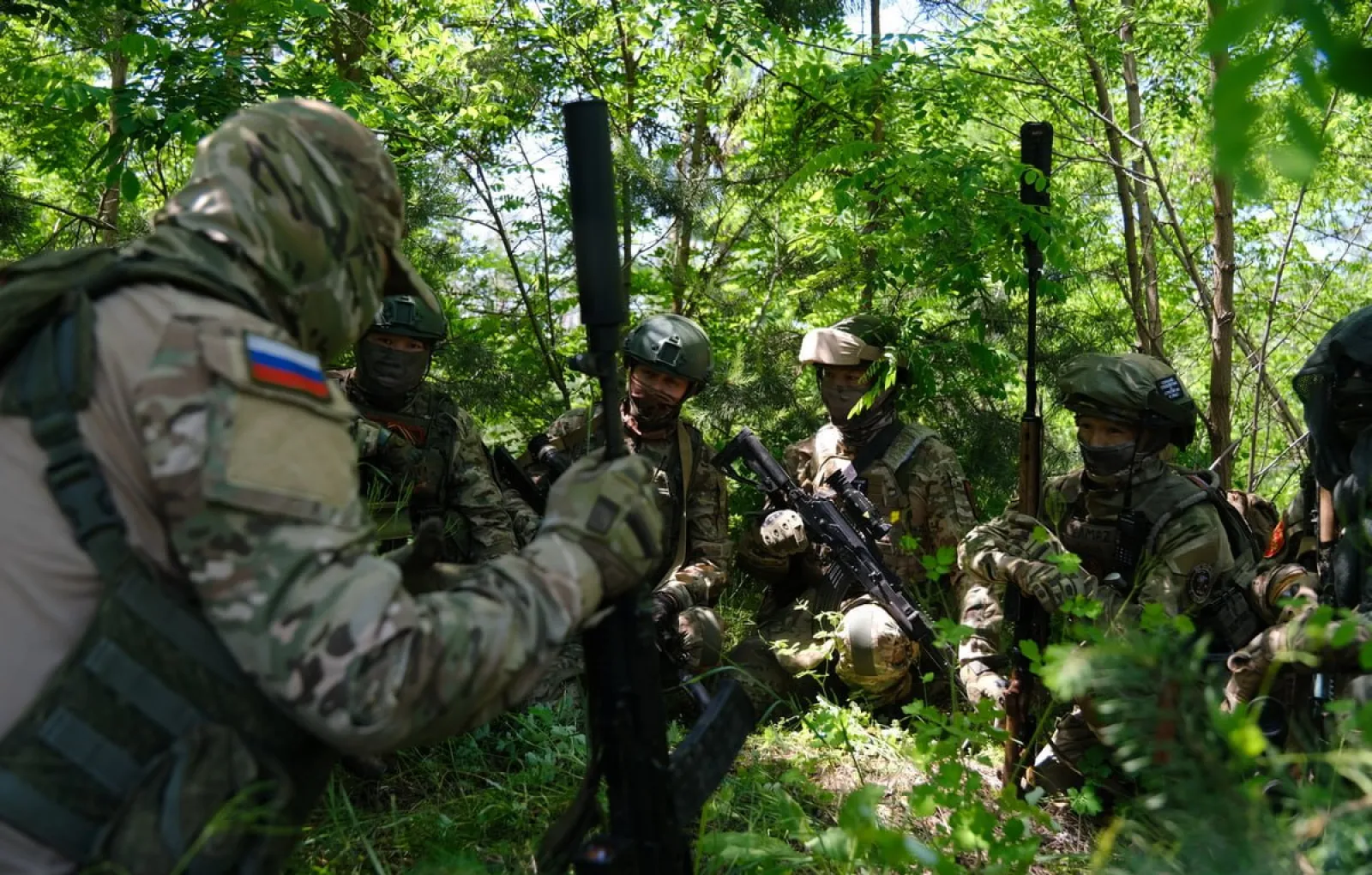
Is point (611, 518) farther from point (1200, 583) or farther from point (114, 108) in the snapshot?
point (114, 108)

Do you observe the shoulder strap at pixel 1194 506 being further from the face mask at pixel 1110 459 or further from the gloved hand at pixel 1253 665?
the gloved hand at pixel 1253 665

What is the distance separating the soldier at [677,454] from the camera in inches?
215

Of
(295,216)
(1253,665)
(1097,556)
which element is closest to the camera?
(295,216)

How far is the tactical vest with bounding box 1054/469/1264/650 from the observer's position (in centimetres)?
420

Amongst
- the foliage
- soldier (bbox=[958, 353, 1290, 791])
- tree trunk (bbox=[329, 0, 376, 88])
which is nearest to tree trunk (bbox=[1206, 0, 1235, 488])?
the foliage

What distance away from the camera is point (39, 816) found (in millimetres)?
1653

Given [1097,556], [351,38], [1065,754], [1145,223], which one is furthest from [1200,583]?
[351,38]

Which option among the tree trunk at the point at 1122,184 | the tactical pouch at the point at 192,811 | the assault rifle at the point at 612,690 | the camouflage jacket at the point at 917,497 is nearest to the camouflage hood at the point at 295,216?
the assault rifle at the point at 612,690

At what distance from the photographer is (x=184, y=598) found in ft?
5.74

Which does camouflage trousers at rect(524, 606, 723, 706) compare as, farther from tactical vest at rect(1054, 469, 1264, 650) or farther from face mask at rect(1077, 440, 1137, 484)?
face mask at rect(1077, 440, 1137, 484)

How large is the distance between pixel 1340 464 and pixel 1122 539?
0.93m

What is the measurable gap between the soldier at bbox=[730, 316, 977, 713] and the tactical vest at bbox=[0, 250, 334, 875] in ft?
12.7

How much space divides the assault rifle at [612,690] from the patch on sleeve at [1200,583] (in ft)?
8.89

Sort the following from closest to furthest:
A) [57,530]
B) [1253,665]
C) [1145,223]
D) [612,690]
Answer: [57,530] → [612,690] → [1253,665] → [1145,223]
